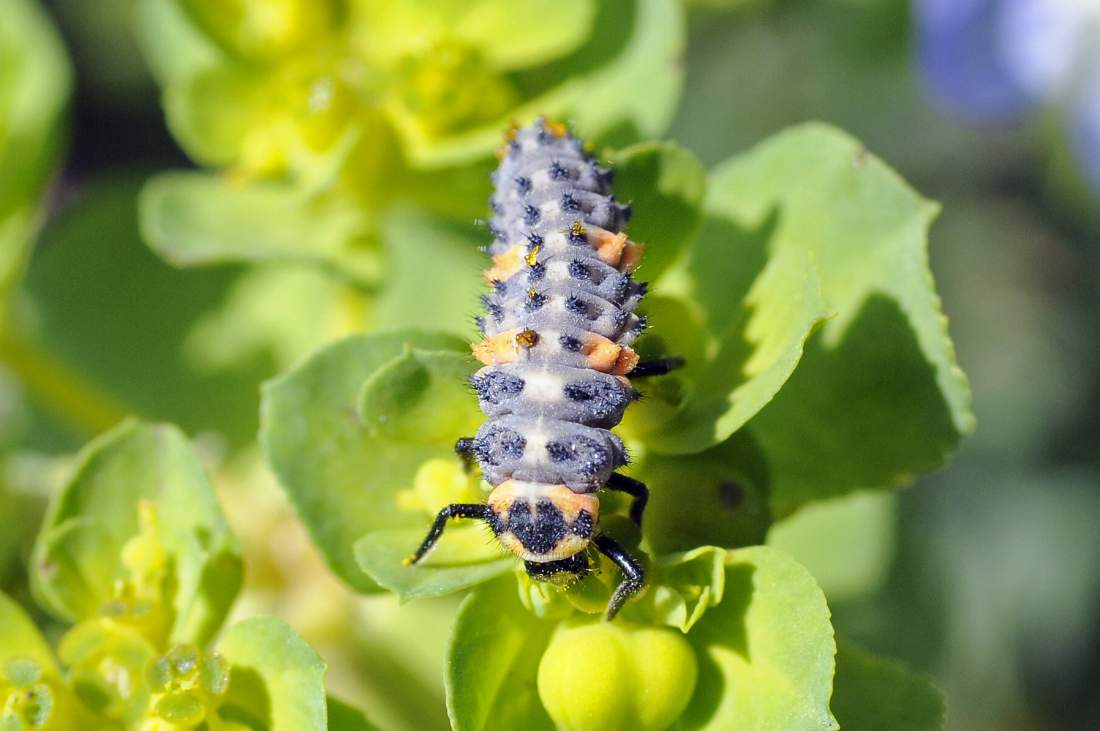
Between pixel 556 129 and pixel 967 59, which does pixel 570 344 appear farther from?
pixel 967 59

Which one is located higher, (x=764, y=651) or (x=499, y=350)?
(x=499, y=350)

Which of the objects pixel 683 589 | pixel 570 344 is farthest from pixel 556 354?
pixel 683 589

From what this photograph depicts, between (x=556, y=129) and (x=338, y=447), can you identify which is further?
(x=556, y=129)

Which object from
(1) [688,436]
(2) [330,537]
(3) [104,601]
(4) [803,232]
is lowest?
(3) [104,601]

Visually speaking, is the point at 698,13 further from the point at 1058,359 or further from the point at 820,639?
the point at 820,639

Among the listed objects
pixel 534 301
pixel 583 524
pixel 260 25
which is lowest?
pixel 583 524

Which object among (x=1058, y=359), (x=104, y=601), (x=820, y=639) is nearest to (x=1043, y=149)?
(x=1058, y=359)

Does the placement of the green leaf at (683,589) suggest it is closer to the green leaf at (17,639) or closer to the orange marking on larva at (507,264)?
the orange marking on larva at (507,264)
